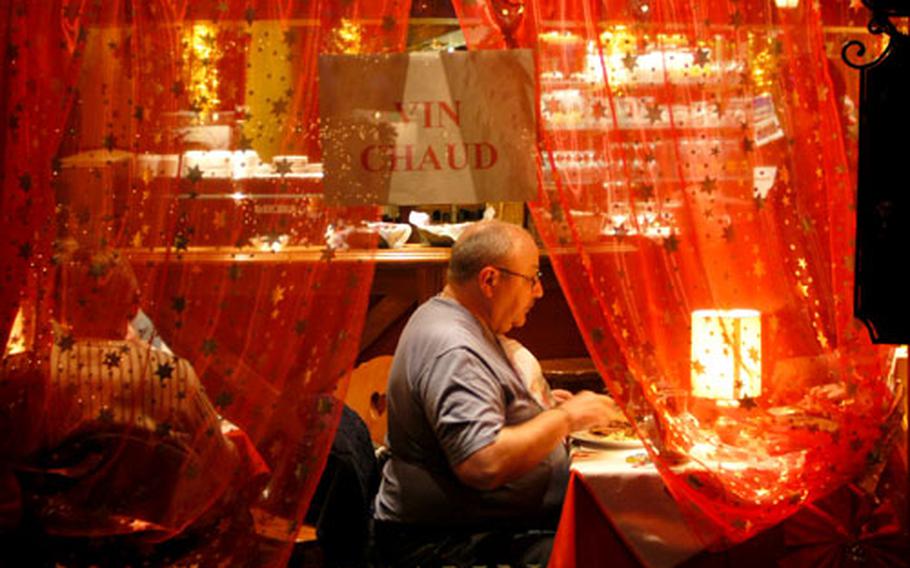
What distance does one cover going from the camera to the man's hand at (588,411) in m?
2.77

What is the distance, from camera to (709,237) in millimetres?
2369

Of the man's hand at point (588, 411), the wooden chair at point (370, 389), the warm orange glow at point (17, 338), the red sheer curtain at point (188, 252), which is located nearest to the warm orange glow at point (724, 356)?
the man's hand at point (588, 411)

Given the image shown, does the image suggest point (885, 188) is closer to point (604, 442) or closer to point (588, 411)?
point (588, 411)

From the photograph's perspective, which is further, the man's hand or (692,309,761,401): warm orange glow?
the man's hand

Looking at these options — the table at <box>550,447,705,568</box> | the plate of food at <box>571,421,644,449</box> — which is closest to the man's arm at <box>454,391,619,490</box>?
the table at <box>550,447,705,568</box>

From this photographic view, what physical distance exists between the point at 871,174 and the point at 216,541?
1467 mm

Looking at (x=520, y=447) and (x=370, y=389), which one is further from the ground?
(x=520, y=447)

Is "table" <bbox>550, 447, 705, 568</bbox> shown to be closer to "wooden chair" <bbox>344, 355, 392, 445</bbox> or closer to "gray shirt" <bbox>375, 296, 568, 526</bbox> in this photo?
"gray shirt" <bbox>375, 296, 568, 526</bbox>

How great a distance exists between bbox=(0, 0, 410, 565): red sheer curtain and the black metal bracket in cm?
94

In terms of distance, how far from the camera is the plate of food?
2.96 meters

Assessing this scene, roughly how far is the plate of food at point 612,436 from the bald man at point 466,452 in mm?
115

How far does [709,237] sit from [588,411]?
626 millimetres

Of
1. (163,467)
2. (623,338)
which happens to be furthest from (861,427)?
(163,467)

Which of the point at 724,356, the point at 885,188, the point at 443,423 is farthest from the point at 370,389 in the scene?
the point at 885,188
